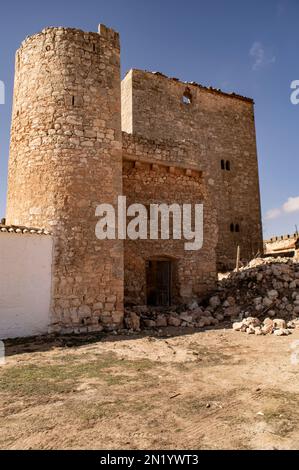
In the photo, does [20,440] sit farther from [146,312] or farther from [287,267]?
[287,267]

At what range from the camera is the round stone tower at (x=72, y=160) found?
865cm

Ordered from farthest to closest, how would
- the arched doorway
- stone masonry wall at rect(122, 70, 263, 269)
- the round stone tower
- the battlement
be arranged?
stone masonry wall at rect(122, 70, 263, 269) → the arched doorway → the battlement → the round stone tower

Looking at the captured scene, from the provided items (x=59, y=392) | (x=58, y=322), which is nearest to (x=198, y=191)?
(x=58, y=322)

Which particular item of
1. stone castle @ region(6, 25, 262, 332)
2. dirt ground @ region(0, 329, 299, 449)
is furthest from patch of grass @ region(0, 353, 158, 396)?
stone castle @ region(6, 25, 262, 332)

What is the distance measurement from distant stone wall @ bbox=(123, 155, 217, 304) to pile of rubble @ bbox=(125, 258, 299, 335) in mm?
550

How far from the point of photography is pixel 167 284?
38.8 feet

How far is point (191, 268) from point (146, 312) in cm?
244

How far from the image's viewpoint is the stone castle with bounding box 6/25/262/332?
343 inches

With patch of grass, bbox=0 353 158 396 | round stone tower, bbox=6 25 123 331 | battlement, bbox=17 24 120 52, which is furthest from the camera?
battlement, bbox=17 24 120 52

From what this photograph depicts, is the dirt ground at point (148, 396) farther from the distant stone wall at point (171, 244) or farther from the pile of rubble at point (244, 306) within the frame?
the distant stone wall at point (171, 244)

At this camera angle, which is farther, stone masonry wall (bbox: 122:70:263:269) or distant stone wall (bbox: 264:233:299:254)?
distant stone wall (bbox: 264:233:299:254)

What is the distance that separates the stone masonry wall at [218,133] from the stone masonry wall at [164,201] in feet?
20.6

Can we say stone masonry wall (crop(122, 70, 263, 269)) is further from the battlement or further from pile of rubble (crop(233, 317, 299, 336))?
pile of rubble (crop(233, 317, 299, 336))

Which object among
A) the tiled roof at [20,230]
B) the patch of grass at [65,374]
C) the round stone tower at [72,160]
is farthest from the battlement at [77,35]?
the patch of grass at [65,374]
